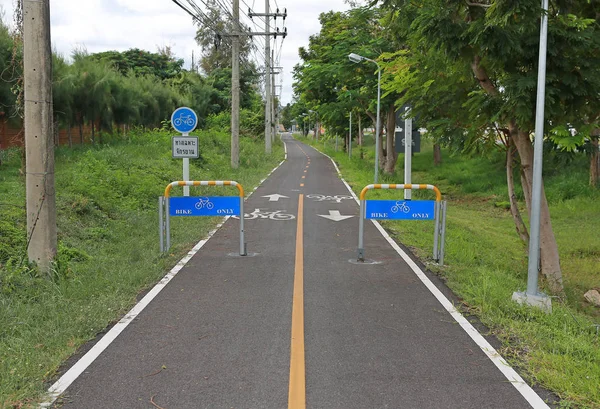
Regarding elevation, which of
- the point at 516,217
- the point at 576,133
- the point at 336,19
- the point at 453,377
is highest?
the point at 336,19

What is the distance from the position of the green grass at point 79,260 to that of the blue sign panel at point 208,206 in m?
0.81

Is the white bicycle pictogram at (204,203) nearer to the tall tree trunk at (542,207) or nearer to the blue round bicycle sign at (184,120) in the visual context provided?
the blue round bicycle sign at (184,120)

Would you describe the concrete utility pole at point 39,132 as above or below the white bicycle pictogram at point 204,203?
above

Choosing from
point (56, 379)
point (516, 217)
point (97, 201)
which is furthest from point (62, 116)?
point (56, 379)

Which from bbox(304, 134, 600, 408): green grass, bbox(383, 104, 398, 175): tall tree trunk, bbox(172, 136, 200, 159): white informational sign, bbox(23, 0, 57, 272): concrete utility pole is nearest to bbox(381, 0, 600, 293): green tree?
bbox(304, 134, 600, 408): green grass

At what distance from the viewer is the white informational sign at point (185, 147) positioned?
13.0 m

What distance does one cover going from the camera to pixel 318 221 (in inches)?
572

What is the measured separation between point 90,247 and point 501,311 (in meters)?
7.10

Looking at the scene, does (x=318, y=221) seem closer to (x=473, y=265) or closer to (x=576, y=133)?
(x=473, y=265)

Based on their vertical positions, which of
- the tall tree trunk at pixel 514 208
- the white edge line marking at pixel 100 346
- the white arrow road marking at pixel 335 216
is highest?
the tall tree trunk at pixel 514 208

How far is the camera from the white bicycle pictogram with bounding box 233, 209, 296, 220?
591 inches

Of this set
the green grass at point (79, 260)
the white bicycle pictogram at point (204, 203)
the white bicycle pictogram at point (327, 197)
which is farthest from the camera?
the white bicycle pictogram at point (327, 197)

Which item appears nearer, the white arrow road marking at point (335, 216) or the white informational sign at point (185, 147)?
the white informational sign at point (185, 147)

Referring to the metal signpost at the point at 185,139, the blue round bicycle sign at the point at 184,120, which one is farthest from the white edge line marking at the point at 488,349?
the blue round bicycle sign at the point at 184,120
